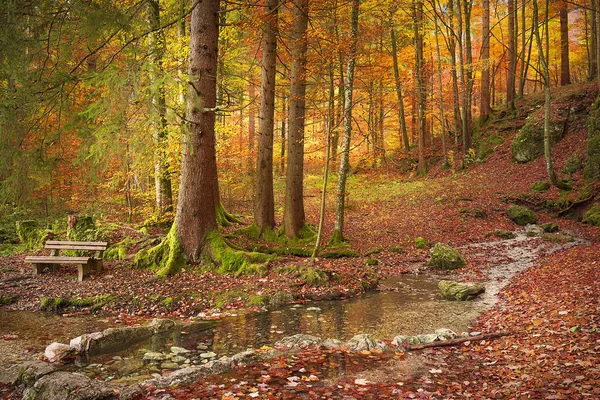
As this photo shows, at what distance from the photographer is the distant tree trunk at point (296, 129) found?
39.1 ft

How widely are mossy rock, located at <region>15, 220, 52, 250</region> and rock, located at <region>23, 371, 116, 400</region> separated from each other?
9882 millimetres

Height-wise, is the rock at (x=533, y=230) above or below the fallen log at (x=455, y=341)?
above

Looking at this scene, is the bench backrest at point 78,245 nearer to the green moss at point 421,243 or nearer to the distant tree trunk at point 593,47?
the green moss at point 421,243

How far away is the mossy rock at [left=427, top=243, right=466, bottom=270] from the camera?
11219 millimetres

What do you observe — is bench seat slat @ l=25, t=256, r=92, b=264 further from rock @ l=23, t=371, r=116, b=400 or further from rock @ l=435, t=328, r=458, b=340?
rock @ l=435, t=328, r=458, b=340

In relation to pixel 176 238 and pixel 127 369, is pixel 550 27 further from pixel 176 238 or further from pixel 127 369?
pixel 127 369

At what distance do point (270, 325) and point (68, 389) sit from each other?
11.3 ft

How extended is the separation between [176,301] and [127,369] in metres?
2.89

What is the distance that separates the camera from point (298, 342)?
19.7 ft

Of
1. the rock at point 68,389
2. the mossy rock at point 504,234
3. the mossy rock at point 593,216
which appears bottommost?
the rock at point 68,389

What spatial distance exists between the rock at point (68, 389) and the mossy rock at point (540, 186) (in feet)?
60.9

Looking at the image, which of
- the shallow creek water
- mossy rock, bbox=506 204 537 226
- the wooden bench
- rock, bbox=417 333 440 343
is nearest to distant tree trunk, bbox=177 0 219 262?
the wooden bench

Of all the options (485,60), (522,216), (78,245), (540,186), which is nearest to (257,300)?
(78,245)

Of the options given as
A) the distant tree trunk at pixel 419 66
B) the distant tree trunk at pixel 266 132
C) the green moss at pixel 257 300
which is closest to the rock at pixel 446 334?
the green moss at pixel 257 300
